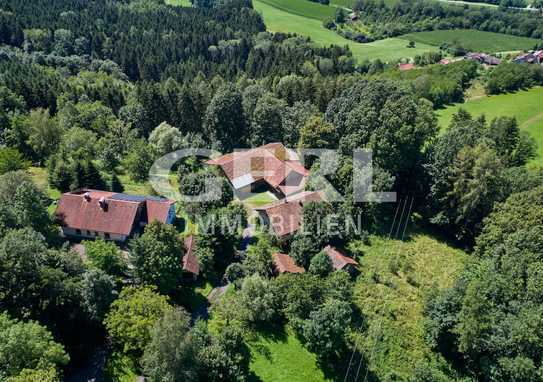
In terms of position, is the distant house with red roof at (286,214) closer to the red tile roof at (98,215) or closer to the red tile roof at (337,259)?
the red tile roof at (337,259)

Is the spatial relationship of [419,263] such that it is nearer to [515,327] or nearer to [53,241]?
[515,327]

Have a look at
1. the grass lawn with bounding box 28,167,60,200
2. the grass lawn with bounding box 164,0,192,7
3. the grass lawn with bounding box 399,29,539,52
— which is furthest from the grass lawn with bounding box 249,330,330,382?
the grass lawn with bounding box 164,0,192,7

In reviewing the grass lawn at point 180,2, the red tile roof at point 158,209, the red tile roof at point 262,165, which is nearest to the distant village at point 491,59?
the red tile roof at point 262,165

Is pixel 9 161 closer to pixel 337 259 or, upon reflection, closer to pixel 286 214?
pixel 286 214

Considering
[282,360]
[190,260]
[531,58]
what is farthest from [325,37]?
[282,360]

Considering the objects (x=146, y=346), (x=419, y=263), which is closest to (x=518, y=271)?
(x=419, y=263)

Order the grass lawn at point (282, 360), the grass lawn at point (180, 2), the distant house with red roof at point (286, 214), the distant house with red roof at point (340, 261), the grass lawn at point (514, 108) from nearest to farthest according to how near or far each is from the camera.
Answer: the grass lawn at point (282, 360)
the distant house with red roof at point (340, 261)
the distant house with red roof at point (286, 214)
the grass lawn at point (514, 108)
the grass lawn at point (180, 2)
